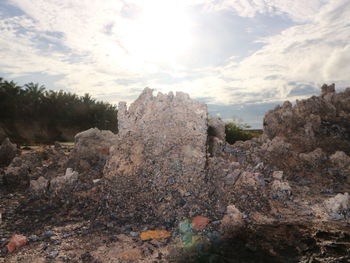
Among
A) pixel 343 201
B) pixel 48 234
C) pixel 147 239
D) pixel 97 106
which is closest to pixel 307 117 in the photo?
pixel 343 201

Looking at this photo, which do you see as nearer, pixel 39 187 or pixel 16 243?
pixel 16 243

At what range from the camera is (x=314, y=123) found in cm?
1462

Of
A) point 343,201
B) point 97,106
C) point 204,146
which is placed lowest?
point 343,201

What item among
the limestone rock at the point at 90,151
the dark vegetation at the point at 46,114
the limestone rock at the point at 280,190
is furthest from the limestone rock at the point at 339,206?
the dark vegetation at the point at 46,114

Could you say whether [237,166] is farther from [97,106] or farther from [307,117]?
[97,106]

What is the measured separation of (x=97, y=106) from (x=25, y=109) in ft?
26.7

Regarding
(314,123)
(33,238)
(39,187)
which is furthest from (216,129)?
(33,238)

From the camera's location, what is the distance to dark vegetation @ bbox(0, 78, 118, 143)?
2994cm

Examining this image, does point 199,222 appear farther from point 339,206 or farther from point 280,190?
point 339,206

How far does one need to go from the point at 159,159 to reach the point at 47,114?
30.7m

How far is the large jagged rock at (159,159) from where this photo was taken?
629cm

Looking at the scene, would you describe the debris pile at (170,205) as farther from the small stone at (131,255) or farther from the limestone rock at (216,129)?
the limestone rock at (216,129)

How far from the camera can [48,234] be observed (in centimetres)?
558

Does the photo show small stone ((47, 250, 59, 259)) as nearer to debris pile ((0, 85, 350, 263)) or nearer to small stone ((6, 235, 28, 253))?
debris pile ((0, 85, 350, 263))
